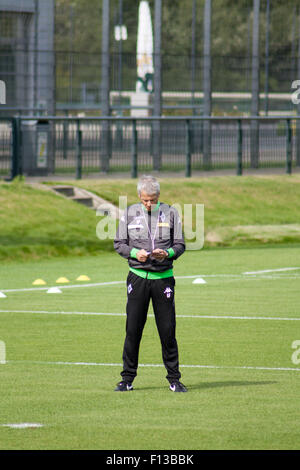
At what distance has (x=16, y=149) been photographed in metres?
Answer: 27.0

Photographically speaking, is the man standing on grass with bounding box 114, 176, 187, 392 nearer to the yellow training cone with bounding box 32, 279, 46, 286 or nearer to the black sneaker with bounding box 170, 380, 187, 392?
the black sneaker with bounding box 170, 380, 187, 392

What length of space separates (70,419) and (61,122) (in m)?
21.3

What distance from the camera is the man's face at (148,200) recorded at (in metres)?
9.23

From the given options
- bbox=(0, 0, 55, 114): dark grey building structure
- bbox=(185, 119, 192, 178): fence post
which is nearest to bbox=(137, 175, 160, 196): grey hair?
bbox=(185, 119, 192, 178): fence post

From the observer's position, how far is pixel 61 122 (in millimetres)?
29359

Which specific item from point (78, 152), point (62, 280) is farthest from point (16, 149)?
point (62, 280)

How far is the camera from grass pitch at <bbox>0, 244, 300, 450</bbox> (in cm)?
807

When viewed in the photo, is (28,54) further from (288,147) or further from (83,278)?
(83,278)

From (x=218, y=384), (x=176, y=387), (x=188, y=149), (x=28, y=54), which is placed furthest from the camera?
(x=28, y=54)

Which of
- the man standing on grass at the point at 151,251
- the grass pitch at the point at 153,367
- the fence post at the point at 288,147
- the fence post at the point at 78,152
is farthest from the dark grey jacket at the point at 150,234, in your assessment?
the fence post at the point at 288,147

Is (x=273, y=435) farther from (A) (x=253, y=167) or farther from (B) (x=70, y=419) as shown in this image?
(A) (x=253, y=167)

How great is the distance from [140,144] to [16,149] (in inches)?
183

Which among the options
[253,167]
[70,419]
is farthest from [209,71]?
[70,419]

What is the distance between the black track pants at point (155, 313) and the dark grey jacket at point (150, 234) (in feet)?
0.45
